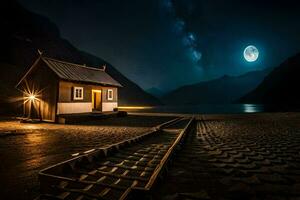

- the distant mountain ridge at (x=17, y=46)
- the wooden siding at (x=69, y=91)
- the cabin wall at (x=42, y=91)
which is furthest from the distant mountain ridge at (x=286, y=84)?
the cabin wall at (x=42, y=91)

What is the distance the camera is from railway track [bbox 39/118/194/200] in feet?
11.5

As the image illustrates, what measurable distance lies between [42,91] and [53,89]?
1687mm

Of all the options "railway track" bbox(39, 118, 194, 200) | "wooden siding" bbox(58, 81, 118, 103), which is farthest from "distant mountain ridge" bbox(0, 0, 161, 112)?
"railway track" bbox(39, 118, 194, 200)

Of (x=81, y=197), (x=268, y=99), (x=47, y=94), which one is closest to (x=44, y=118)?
(x=47, y=94)

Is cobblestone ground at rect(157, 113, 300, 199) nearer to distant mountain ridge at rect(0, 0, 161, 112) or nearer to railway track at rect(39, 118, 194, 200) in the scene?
railway track at rect(39, 118, 194, 200)

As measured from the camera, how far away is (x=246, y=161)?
6.02 metres

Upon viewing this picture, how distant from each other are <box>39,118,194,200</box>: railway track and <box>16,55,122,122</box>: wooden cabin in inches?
582

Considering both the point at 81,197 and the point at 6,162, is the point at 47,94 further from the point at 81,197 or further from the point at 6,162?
the point at 81,197

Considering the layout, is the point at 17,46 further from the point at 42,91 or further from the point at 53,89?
the point at 53,89

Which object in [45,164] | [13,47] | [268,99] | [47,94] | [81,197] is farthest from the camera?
[268,99]

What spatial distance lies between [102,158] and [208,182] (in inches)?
133

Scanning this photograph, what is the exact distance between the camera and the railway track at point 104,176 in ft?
11.5

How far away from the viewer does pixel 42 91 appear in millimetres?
20375

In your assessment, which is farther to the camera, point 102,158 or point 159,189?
point 102,158
